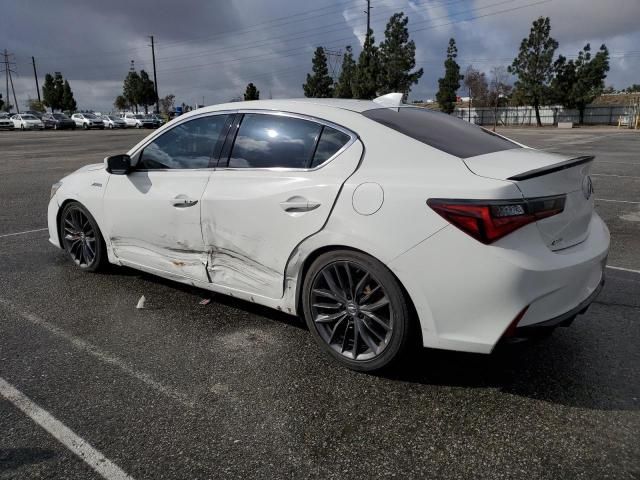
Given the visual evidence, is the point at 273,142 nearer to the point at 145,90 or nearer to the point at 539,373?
the point at 539,373

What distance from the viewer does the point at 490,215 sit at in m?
2.51

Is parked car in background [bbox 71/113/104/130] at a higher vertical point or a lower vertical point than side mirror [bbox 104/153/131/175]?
lower

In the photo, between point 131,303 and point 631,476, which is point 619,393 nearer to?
point 631,476

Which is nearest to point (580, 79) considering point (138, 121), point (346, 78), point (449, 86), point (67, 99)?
point (449, 86)

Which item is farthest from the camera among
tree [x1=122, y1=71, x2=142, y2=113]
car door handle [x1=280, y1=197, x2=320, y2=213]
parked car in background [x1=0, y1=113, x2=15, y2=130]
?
Answer: tree [x1=122, y1=71, x2=142, y2=113]

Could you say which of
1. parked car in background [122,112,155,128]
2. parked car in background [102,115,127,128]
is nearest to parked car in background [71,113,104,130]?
parked car in background [102,115,127,128]

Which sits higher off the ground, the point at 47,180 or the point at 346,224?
the point at 346,224

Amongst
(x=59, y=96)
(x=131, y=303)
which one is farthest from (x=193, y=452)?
(x=59, y=96)

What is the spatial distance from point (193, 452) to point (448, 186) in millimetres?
1777

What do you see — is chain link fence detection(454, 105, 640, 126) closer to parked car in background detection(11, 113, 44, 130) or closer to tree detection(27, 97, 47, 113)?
parked car in background detection(11, 113, 44, 130)

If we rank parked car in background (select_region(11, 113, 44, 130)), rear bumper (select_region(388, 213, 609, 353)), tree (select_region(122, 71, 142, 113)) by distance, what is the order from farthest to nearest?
tree (select_region(122, 71, 142, 113))
parked car in background (select_region(11, 113, 44, 130))
rear bumper (select_region(388, 213, 609, 353))

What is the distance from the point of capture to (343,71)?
237 feet

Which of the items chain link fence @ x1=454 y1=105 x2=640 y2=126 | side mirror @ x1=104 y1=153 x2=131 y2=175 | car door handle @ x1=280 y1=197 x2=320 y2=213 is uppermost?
side mirror @ x1=104 y1=153 x2=131 y2=175

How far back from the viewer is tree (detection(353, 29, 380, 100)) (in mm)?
59438
